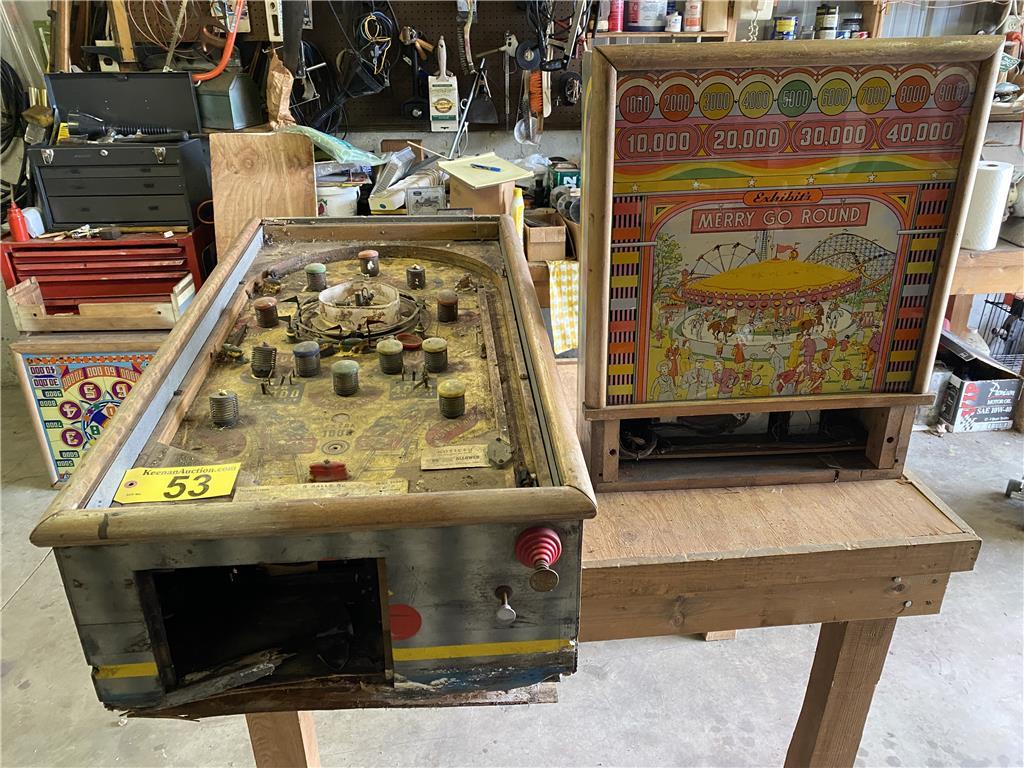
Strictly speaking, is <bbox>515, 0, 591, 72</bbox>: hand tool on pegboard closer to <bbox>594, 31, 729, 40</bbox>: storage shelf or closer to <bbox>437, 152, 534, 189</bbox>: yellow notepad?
<bbox>594, 31, 729, 40</bbox>: storage shelf

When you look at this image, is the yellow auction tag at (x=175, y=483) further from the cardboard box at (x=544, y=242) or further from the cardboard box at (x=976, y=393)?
the cardboard box at (x=976, y=393)

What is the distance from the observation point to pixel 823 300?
3.60ft

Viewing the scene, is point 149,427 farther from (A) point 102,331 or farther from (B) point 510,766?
(A) point 102,331

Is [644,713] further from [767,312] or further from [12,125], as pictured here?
[12,125]

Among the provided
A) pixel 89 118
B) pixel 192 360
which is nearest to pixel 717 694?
pixel 192 360

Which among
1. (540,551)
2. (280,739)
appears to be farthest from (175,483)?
(280,739)

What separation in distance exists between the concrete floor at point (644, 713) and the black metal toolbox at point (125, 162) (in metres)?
1.31

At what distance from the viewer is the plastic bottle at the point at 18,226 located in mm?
2629

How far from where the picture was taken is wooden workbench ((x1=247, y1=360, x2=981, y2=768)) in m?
1.08

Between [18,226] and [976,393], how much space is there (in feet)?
11.8

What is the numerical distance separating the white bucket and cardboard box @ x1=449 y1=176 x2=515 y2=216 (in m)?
0.47

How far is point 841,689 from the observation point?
127 centimetres

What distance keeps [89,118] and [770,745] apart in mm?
2957

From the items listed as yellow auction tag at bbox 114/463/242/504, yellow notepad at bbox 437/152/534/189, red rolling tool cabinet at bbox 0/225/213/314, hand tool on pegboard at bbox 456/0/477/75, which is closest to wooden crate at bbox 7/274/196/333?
red rolling tool cabinet at bbox 0/225/213/314
